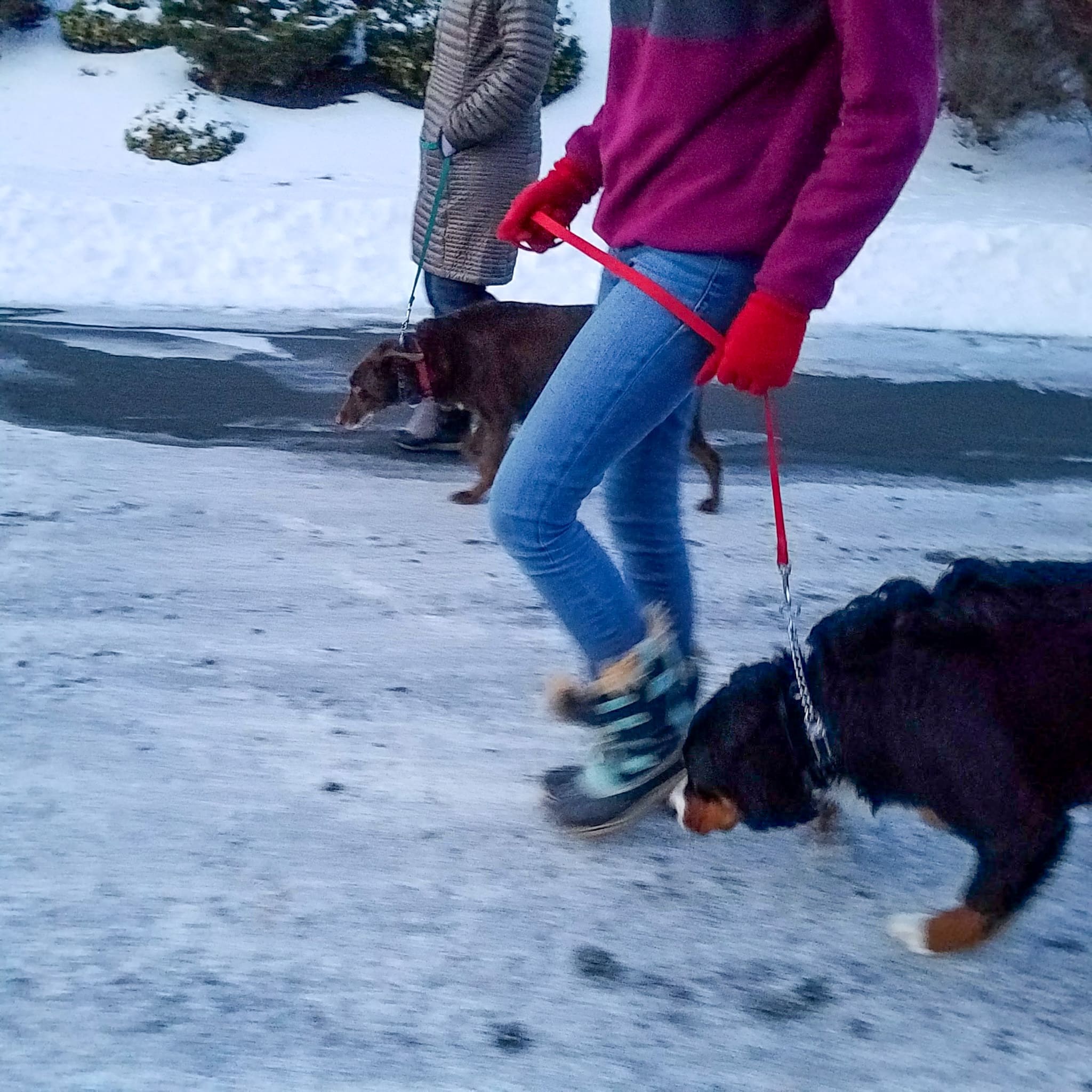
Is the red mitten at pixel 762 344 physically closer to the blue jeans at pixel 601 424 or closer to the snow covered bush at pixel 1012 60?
the blue jeans at pixel 601 424

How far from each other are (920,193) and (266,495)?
30.4 feet

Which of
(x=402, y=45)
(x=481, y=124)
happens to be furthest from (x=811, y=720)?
(x=402, y=45)

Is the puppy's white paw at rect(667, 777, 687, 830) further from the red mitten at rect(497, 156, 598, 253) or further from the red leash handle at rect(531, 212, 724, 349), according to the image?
the red mitten at rect(497, 156, 598, 253)

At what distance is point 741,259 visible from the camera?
217 centimetres

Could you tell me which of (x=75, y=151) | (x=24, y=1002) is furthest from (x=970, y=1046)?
(x=75, y=151)

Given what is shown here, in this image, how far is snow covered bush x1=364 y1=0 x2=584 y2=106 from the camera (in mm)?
13797

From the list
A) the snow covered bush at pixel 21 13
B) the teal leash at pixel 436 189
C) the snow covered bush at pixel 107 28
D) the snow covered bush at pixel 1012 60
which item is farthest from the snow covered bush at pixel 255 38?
the teal leash at pixel 436 189

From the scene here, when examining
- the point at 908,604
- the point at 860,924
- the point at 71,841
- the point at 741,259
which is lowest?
the point at 71,841

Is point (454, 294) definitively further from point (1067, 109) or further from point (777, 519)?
point (1067, 109)

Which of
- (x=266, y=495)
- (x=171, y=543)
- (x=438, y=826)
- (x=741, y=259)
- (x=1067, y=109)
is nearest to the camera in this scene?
(x=741, y=259)

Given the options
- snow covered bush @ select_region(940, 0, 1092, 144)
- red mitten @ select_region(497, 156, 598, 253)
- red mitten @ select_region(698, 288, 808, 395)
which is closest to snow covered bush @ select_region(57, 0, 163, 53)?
snow covered bush @ select_region(940, 0, 1092, 144)

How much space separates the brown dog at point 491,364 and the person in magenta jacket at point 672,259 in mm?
2060

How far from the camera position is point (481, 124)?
4625 mm

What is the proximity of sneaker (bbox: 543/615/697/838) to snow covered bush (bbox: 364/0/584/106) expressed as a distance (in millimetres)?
12690
